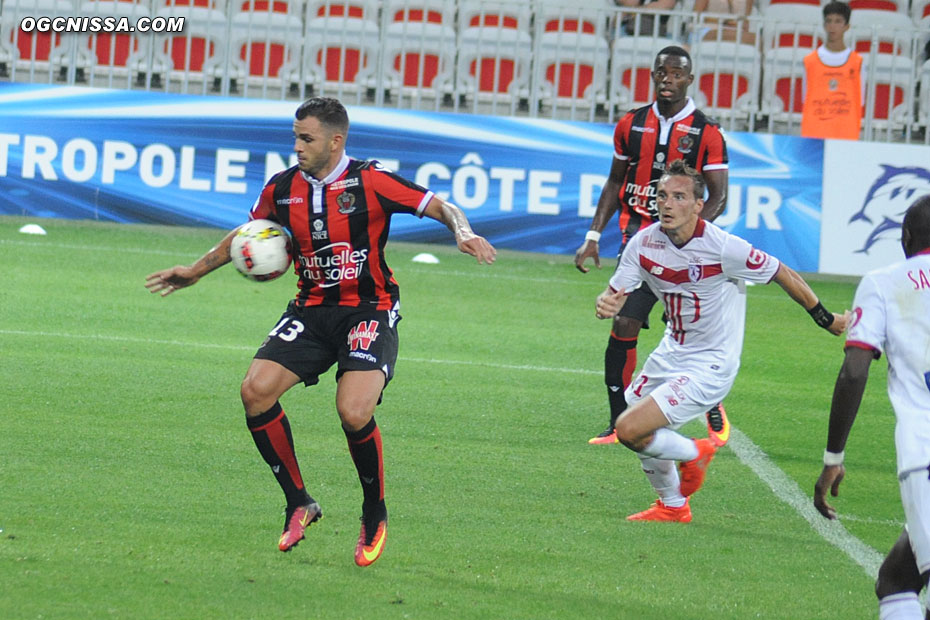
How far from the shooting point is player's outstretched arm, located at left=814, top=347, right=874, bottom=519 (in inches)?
152

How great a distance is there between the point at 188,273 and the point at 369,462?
1098mm

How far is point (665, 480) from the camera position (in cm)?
604

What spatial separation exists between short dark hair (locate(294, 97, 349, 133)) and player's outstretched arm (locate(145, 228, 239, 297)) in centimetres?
59

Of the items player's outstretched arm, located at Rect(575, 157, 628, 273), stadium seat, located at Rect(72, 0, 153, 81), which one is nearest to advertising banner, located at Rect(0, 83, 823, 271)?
stadium seat, located at Rect(72, 0, 153, 81)

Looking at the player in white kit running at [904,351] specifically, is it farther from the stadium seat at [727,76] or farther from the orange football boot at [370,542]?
the stadium seat at [727,76]

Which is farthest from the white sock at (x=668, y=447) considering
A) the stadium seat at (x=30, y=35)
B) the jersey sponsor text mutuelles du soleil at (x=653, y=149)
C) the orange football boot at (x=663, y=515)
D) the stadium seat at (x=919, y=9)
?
the stadium seat at (x=919, y=9)

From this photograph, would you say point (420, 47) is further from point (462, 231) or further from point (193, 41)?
point (462, 231)

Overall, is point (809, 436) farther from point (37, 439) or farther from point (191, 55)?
point (191, 55)

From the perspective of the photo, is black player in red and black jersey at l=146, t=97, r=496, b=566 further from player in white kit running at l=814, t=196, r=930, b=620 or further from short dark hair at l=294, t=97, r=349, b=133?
player in white kit running at l=814, t=196, r=930, b=620

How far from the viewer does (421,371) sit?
9141 millimetres

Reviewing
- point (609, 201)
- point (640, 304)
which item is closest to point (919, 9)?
point (609, 201)

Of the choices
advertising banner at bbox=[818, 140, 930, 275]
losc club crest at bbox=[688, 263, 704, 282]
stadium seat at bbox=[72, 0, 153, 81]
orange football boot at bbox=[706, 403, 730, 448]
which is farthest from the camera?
stadium seat at bbox=[72, 0, 153, 81]

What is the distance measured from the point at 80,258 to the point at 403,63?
4848 mm

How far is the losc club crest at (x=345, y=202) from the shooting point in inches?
212
